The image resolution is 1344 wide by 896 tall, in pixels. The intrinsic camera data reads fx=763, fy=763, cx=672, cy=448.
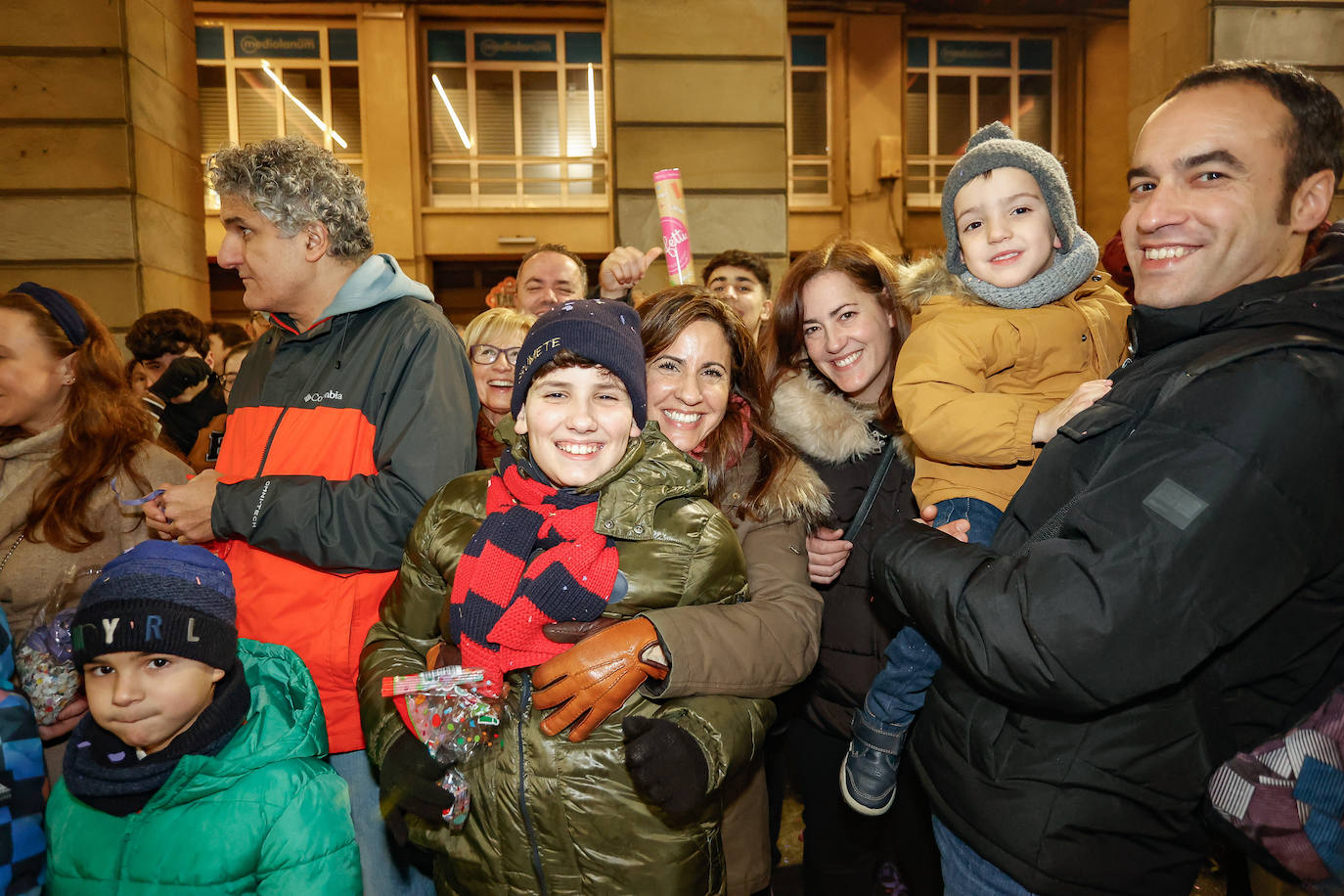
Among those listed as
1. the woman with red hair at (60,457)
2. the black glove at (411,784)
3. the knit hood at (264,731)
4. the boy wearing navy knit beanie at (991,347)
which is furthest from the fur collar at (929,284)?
the woman with red hair at (60,457)

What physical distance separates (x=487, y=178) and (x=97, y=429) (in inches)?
608

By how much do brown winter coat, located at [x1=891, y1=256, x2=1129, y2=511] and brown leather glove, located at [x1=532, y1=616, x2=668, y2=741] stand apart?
3.49 feet

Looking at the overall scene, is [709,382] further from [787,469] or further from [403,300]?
[403,300]

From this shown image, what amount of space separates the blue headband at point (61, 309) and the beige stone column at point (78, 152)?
471 cm

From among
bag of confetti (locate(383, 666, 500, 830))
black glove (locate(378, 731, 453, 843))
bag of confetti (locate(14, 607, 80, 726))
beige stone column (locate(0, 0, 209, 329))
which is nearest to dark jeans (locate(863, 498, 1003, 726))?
bag of confetti (locate(383, 666, 500, 830))

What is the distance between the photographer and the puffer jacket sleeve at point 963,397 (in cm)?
212

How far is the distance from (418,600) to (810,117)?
16.9 meters

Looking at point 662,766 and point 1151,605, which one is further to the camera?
point 662,766

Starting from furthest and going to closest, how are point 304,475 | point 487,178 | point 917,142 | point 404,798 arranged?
point 917,142
point 487,178
point 304,475
point 404,798

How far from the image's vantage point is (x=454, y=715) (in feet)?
5.64

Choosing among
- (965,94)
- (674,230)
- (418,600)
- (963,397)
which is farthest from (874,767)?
(965,94)

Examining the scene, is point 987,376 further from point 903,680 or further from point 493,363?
point 493,363

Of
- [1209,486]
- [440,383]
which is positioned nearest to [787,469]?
[440,383]

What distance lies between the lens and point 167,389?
14.9ft
